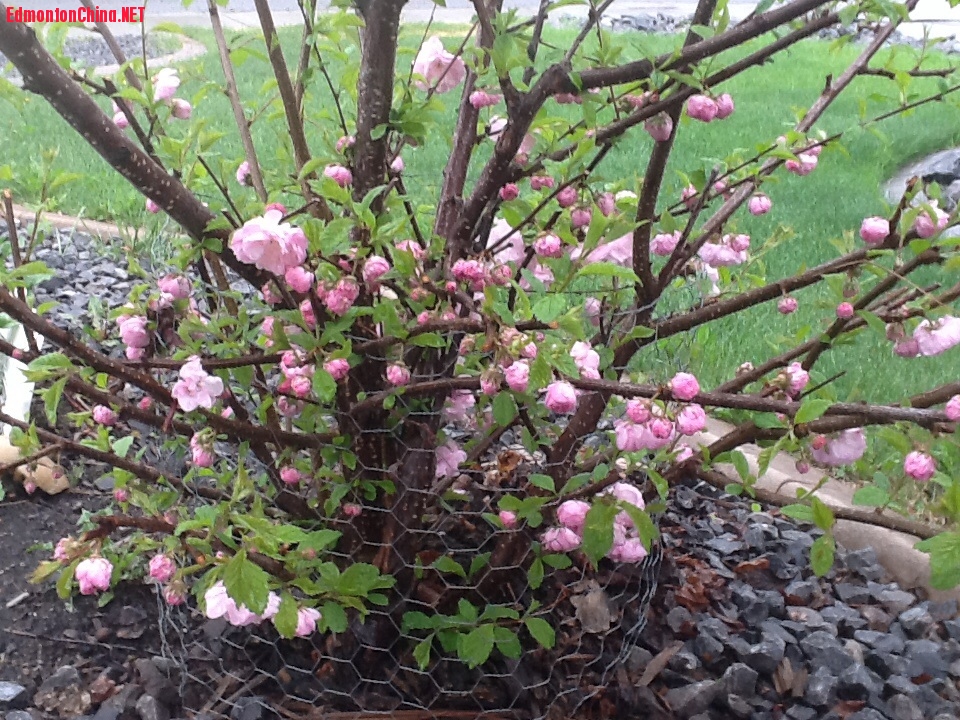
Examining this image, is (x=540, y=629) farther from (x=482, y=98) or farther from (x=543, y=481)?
(x=482, y=98)

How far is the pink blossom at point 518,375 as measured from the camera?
76 cm

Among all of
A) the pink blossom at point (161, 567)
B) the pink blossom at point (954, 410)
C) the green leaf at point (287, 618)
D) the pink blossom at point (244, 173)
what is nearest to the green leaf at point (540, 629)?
the green leaf at point (287, 618)

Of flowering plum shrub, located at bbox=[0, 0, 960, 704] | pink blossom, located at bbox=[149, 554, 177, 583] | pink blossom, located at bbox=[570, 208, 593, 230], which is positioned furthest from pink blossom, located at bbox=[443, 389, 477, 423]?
pink blossom, located at bbox=[149, 554, 177, 583]

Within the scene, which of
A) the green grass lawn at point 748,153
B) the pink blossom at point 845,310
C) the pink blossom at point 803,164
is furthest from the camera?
the green grass lawn at point 748,153

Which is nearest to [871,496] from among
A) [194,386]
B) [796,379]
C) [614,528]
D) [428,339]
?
[796,379]

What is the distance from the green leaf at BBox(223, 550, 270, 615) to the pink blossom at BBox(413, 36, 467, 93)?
26.0 inches

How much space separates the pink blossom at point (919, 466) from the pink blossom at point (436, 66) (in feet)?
2.32

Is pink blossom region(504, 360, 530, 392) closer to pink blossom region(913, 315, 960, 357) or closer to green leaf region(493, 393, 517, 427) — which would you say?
green leaf region(493, 393, 517, 427)

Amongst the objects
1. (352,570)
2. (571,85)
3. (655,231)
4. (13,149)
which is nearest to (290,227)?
(571,85)

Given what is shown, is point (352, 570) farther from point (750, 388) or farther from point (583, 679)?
point (750, 388)

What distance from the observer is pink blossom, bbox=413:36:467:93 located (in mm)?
1077

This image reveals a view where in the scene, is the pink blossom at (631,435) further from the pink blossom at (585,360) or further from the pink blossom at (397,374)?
the pink blossom at (397,374)

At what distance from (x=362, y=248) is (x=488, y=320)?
17cm

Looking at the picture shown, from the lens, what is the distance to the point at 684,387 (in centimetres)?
81
